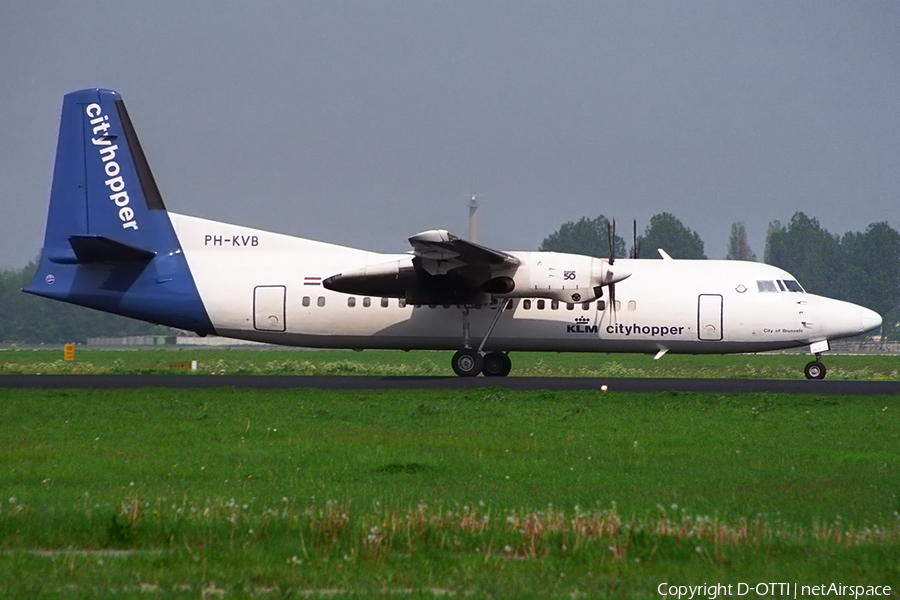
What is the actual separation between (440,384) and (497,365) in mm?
4300

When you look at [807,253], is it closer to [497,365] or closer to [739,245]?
[739,245]

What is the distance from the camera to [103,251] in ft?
88.3

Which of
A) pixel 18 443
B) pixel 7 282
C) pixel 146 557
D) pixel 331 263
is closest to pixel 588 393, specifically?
pixel 331 263

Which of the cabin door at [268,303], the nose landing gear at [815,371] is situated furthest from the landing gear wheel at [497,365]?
the nose landing gear at [815,371]

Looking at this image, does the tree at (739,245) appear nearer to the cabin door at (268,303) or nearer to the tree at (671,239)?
the tree at (671,239)

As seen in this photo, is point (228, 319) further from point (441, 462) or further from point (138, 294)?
point (441, 462)

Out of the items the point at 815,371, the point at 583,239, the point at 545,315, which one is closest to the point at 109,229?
the point at 545,315

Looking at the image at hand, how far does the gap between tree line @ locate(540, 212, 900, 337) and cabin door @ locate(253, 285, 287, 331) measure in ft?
296

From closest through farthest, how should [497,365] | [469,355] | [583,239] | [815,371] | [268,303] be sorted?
[469,355] → [268,303] → [815,371] → [497,365] → [583,239]

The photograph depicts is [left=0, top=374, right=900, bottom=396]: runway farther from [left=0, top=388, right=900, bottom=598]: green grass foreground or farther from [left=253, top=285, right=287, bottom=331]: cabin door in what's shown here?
[left=0, top=388, right=900, bottom=598]: green grass foreground

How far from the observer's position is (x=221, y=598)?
633 centimetres

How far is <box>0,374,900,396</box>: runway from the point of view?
912 inches

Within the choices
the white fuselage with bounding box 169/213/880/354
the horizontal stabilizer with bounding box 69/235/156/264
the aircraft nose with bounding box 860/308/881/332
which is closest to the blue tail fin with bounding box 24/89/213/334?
the horizontal stabilizer with bounding box 69/235/156/264
